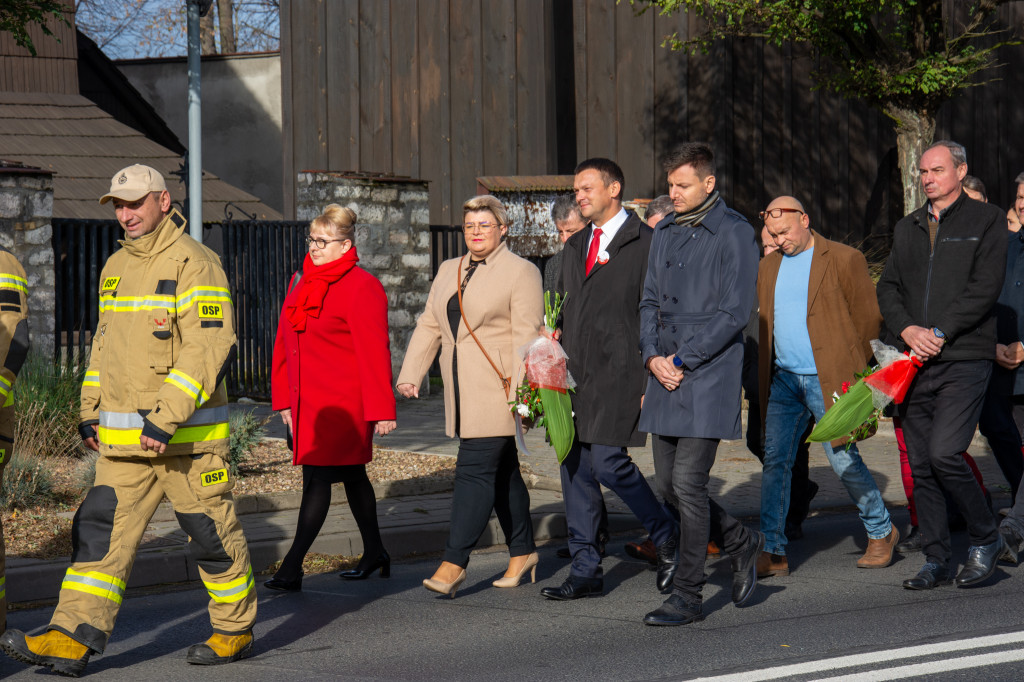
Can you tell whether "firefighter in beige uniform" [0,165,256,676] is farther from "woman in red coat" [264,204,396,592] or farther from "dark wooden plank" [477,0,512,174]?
"dark wooden plank" [477,0,512,174]

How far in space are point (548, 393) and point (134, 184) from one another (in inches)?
82.2

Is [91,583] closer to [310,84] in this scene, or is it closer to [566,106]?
[566,106]

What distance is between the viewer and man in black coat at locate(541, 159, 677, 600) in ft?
19.6

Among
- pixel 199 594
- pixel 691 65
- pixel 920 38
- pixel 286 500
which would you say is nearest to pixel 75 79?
pixel 691 65

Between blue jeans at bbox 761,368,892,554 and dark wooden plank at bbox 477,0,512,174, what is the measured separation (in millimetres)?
11668

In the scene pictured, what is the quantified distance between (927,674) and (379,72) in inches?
620

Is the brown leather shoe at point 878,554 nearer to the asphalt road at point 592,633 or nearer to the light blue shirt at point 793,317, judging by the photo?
the asphalt road at point 592,633

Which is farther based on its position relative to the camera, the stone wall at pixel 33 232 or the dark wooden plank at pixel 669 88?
the dark wooden plank at pixel 669 88

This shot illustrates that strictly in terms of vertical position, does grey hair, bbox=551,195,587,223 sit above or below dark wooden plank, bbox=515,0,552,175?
below

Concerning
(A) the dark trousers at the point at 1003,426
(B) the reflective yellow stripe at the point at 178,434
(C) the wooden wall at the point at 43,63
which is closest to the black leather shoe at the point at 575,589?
(B) the reflective yellow stripe at the point at 178,434

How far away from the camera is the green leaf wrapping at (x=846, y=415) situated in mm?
6133

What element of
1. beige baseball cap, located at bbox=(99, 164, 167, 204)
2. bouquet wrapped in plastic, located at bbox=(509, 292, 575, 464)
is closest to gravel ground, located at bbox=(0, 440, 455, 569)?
bouquet wrapped in plastic, located at bbox=(509, 292, 575, 464)

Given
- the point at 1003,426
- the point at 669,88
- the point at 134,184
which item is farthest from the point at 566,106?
the point at 134,184

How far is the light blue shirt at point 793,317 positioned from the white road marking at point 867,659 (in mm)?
1781
